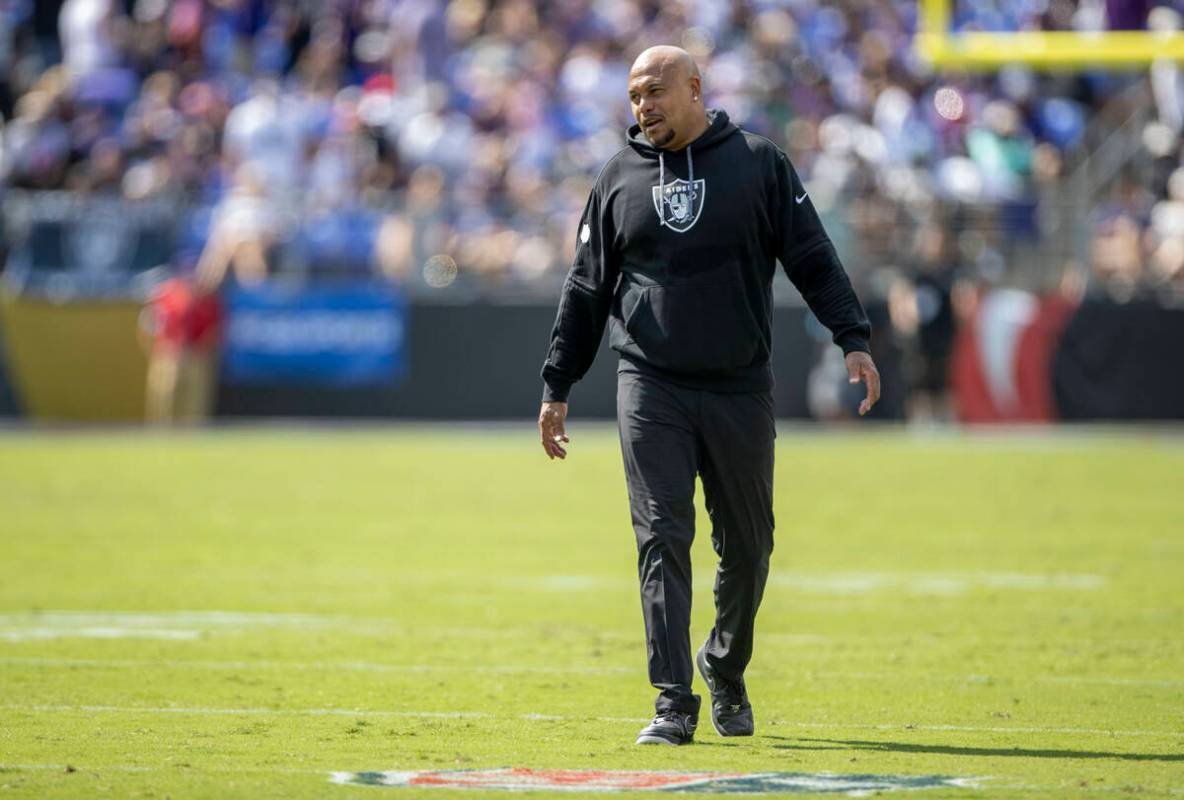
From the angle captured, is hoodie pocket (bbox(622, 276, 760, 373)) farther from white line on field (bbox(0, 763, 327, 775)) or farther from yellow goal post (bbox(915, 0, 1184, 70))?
yellow goal post (bbox(915, 0, 1184, 70))

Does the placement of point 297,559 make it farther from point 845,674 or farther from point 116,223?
point 116,223

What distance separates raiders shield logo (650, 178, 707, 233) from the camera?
7.25 meters

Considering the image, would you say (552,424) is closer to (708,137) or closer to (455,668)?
(708,137)

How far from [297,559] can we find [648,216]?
6895mm

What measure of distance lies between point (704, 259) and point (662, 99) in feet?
1.79

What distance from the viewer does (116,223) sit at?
26.3m

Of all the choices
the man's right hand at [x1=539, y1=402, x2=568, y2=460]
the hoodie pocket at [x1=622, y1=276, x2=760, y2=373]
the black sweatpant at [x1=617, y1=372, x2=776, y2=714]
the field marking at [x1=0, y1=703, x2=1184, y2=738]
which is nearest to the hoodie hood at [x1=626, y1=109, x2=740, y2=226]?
the hoodie pocket at [x1=622, y1=276, x2=760, y2=373]

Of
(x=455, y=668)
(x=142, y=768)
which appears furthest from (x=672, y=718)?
(x=455, y=668)

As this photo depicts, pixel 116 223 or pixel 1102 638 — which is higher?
pixel 116 223

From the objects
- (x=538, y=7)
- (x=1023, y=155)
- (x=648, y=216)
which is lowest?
(x=648, y=216)

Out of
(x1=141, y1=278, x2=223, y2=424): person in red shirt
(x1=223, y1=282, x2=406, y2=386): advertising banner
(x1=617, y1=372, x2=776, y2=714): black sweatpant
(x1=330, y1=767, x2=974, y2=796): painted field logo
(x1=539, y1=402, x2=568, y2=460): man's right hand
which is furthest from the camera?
(x1=223, y1=282, x2=406, y2=386): advertising banner

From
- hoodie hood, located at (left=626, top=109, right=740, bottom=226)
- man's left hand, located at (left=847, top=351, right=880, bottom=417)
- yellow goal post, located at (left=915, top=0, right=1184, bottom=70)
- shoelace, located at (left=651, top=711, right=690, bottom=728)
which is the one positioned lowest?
shoelace, located at (left=651, top=711, right=690, bottom=728)

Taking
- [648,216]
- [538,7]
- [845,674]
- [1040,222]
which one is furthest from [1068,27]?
[648,216]

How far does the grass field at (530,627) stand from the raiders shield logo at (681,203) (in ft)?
5.64
